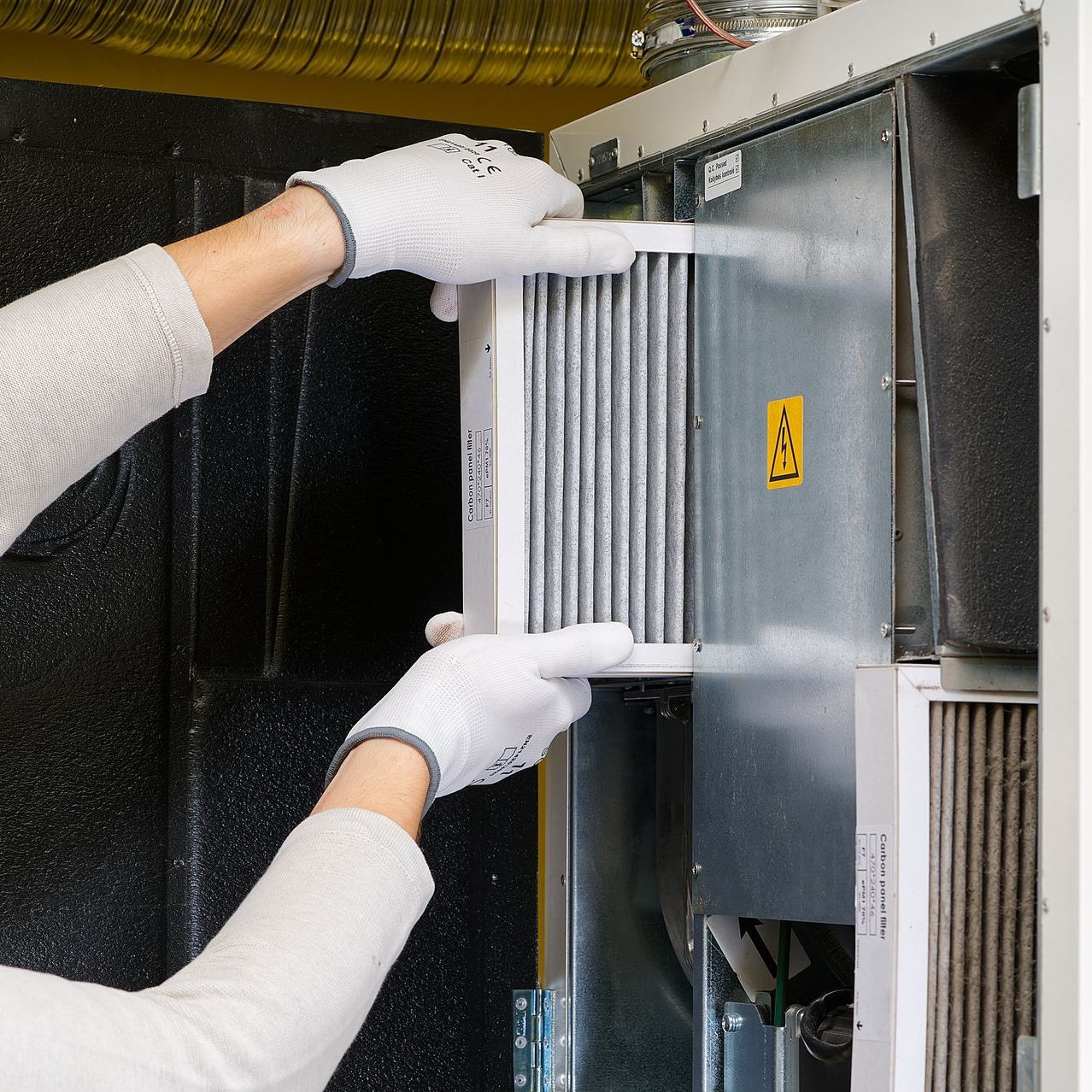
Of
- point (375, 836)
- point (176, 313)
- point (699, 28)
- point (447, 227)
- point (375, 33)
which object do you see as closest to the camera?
point (375, 836)

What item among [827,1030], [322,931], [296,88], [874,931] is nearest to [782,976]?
[827,1030]

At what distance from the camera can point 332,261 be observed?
52.2 inches

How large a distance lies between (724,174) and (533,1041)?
980 mm

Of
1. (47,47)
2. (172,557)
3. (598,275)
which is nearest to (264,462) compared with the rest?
(172,557)

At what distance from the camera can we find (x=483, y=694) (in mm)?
1291

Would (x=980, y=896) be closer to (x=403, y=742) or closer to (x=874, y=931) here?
(x=874, y=931)

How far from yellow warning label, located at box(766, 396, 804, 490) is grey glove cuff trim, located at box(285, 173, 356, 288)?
408 mm

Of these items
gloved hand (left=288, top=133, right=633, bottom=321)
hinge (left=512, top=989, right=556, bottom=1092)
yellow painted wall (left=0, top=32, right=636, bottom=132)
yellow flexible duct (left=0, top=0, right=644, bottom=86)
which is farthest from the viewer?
yellow painted wall (left=0, top=32, right=636, bottom=132)

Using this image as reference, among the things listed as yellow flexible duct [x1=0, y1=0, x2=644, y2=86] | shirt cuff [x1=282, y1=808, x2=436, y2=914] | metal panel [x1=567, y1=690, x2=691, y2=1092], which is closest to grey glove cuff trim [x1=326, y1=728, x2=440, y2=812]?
shirt cuff [x1=282, y1=808, x2=436, y2=914]

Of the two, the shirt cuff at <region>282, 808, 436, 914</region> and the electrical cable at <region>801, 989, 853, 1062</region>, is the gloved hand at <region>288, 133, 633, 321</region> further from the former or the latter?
the electrical cable at <region>801, 989, 853, 1062</region>

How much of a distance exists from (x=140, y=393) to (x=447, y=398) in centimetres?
55

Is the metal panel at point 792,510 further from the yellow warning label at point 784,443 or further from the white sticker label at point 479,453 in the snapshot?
the white sticker label at point 479,453

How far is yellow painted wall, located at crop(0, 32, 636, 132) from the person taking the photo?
232cm

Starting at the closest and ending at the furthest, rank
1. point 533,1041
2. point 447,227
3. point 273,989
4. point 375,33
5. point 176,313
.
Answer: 1. point 273,989
2. point 176,313
3. point 447,227
4. point 533,1041
5. point 375,33
